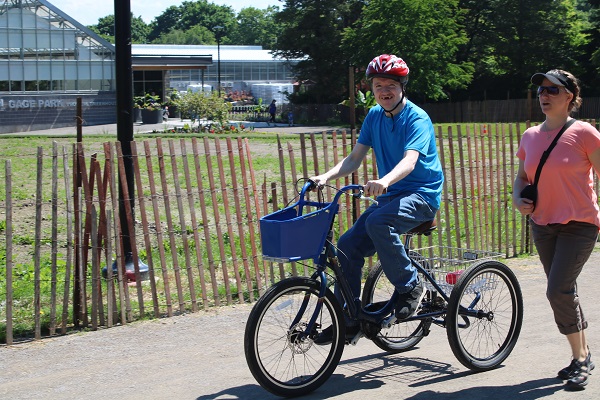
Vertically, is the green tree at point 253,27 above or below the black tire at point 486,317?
above

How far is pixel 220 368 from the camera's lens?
19.4ft

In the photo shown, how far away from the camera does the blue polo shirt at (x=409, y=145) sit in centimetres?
540

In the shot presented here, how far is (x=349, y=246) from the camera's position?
18.2 feet

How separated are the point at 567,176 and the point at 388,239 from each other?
1.17 meters

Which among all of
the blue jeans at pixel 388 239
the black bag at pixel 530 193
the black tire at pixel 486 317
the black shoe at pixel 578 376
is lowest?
the black shoe at pixel 578 376

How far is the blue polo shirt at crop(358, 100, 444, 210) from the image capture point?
17.7 ft

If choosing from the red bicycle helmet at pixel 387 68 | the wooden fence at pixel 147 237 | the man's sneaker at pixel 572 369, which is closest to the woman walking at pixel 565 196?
the man's sneaker at pixel 572 369

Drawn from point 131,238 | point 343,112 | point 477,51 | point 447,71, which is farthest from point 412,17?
point 131,238

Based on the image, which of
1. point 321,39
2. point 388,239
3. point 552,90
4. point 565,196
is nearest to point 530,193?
point 565,196

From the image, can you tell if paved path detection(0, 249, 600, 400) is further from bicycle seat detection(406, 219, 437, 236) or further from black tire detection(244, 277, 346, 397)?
bicycle seat detection(406, 219, 437, 236)

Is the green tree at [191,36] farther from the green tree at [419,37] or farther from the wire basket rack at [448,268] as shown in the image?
the wire basket rack at [448,268]

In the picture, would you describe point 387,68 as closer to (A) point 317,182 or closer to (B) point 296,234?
(A) point 317,182

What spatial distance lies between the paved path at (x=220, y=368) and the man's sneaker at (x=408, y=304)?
1.50 ft

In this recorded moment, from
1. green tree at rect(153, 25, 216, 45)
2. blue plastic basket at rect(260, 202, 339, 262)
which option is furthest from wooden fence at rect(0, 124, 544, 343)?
green tree at rect(153, 25, 216, 45)
